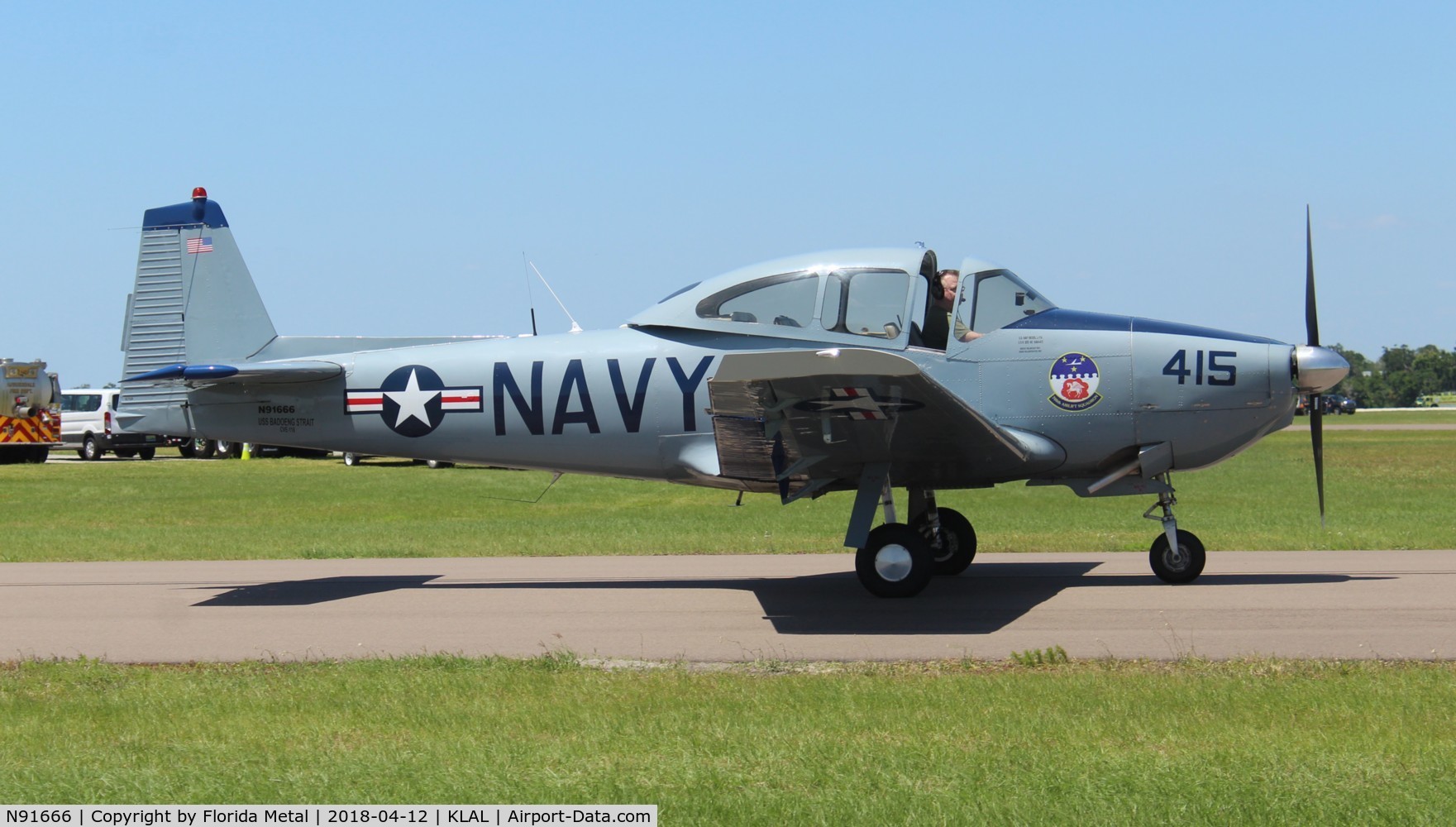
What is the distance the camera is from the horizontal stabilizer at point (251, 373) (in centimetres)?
1088

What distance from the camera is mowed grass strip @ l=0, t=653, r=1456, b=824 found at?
14.9ft

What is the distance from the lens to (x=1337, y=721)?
5.51m

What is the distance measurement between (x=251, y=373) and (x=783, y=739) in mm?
7267

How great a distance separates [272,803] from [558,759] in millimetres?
1095

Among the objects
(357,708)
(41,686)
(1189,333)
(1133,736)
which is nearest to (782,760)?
(1133,736)

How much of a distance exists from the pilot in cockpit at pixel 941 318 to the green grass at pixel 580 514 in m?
3.97

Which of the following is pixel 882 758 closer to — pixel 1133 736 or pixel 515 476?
pixel 1133 736

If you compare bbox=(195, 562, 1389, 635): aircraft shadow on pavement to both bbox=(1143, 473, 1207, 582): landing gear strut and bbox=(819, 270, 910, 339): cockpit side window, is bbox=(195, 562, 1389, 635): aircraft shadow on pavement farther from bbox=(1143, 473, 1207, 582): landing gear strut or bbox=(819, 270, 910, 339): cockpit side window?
bbox=(819, 270, 910, 339): cockpit side window

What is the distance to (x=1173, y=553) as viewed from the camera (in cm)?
1017

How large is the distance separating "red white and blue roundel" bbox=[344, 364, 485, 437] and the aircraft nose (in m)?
6.56

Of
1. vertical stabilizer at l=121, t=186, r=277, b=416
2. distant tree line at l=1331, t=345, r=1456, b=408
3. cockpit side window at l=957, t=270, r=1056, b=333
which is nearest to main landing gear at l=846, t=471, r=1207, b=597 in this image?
cockpit side window at l=957, t=270, r=1056, b=333
